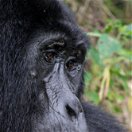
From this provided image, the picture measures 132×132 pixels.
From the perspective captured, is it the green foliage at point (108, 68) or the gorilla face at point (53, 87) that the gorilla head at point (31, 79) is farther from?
the green foliage at point (108, 68)

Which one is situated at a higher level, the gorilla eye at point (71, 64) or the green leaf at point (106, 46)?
the green leaf at point (106, 46)

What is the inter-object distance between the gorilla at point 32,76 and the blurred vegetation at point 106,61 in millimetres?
870

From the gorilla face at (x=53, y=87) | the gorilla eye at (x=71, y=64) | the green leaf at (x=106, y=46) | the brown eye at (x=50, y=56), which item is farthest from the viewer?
the green leaf at (x=106, y=46)

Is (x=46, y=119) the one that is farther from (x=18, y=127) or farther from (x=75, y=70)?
(x=75, y=70)

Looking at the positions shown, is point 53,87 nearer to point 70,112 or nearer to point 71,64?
point 70,112

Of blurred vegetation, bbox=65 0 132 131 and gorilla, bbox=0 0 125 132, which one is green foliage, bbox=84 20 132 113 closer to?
blurred vegetation, bbox=65 0 132 131

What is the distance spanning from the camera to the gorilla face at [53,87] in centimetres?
Result: 291

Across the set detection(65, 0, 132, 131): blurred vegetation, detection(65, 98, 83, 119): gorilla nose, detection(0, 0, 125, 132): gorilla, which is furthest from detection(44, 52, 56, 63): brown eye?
detection(65, 0, 132, 131): blurred vegetation

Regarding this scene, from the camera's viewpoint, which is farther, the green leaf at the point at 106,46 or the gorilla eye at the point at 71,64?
the green leaf at the point at 106,46

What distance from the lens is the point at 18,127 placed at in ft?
9.63

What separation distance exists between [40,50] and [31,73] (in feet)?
0.51

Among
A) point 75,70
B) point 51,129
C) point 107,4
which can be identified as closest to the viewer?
point 51,129

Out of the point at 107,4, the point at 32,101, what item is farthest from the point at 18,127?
the point at 107,4

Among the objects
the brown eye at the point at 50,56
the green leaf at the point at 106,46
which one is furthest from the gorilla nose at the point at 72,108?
the green leaf at the point at 106,46
